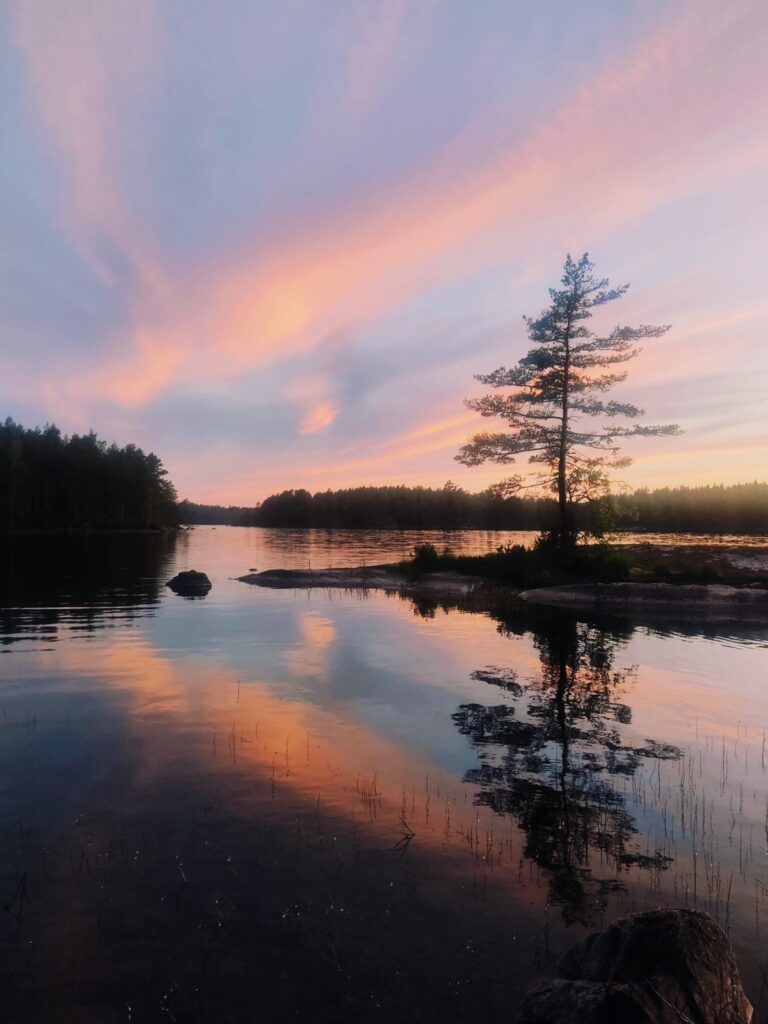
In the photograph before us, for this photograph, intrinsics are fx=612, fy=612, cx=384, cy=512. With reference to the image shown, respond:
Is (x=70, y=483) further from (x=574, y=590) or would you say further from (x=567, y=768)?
(x=567, y=768)

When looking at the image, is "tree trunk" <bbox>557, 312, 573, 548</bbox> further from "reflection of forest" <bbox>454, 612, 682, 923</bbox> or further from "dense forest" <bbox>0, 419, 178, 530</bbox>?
"dense forest" <bbox>0, 419, 178, 530</bbox>

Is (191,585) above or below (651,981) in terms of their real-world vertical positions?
below

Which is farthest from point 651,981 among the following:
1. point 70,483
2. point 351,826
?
point 70,483

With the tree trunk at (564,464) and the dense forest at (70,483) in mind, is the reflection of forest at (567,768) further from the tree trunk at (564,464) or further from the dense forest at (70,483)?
the dense forest at (70,483)

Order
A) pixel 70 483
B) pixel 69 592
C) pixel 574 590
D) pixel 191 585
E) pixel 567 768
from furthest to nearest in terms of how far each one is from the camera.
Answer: pixel 70 483 → pixel 191 585 → pixel 69 592 → pixel 574 590 → pixel 567 768

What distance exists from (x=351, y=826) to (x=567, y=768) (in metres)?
4.21

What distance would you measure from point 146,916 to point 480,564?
37.9 meters

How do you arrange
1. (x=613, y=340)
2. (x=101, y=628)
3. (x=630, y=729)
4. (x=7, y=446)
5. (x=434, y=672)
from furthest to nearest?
(x=7, y=446), (x=613, y=340), (x=101, y=628), (x=434, y=672), (x=630, y=729)

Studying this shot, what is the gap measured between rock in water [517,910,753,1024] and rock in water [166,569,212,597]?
33743mm

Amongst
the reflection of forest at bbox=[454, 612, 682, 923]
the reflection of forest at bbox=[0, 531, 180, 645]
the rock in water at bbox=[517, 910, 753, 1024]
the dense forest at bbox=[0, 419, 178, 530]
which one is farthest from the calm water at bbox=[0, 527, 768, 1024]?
the dense forest at bbox=[0, 419, 178, 530]

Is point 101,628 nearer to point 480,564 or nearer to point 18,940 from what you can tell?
point 18,940

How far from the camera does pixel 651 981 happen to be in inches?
166

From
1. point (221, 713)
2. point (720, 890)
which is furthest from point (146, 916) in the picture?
point (221, 713)

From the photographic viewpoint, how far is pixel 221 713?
13.0 metres
